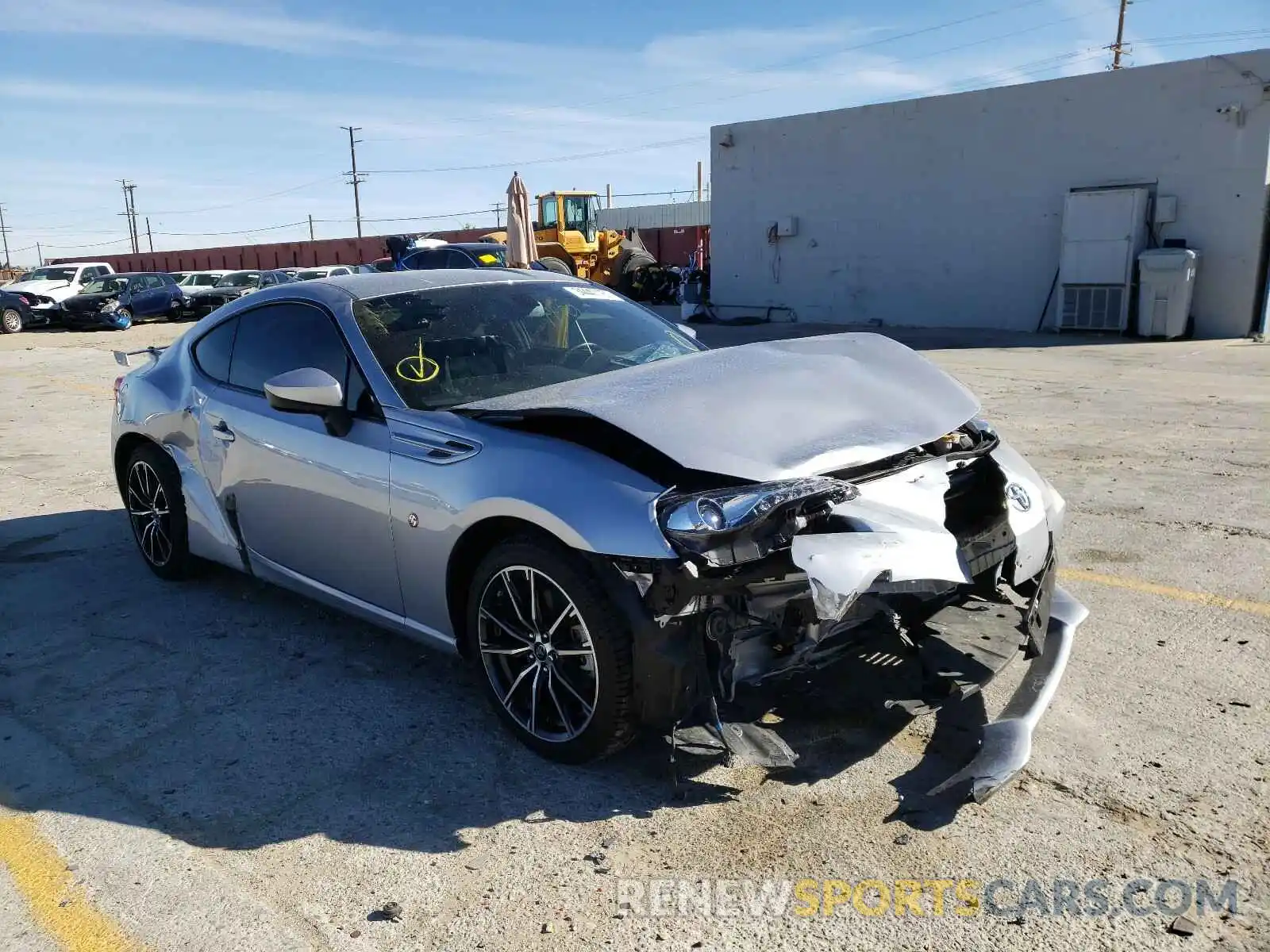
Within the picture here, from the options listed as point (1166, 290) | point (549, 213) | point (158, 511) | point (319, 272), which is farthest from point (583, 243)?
point (158, 511)

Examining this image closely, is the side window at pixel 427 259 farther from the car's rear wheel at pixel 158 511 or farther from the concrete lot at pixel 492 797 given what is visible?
the concrete lot at pixel 492 797

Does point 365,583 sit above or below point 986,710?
above

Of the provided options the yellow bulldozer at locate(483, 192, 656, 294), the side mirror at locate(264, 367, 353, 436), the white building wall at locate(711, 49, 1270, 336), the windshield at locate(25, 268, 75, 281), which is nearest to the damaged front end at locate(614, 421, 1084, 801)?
the side mirror at locate(264, 367, 353, 436)

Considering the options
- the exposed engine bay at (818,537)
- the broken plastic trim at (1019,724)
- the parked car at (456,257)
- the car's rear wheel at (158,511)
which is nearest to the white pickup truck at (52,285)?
the parked car at (456,257)

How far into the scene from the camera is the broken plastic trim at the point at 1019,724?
2.88m

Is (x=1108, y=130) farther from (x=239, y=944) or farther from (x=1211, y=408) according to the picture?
(x=239, y=944)

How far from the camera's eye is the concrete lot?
2.52 m

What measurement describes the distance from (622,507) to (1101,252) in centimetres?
1702

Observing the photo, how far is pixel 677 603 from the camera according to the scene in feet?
9.11

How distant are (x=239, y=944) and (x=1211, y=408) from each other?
31.8ft

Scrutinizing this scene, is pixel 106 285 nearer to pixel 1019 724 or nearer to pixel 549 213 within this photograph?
pixel 549 213

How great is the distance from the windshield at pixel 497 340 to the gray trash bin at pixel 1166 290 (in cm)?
1446

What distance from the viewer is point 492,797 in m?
3.09

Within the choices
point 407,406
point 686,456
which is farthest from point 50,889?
point 686,456
